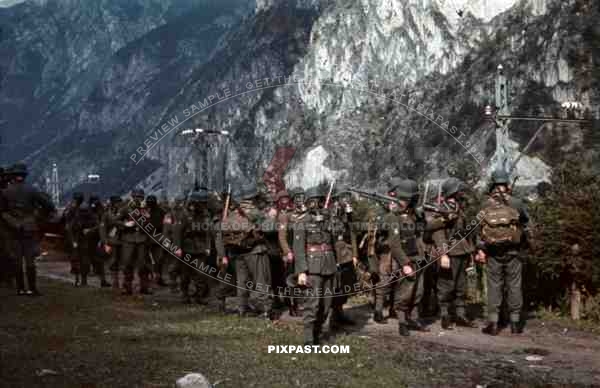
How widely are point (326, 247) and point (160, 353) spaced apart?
8.80 feet

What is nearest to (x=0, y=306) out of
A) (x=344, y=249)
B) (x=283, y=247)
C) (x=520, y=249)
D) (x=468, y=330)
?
(x=283, y=247)

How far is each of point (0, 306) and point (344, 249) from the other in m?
6.18

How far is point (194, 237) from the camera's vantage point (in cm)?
1427

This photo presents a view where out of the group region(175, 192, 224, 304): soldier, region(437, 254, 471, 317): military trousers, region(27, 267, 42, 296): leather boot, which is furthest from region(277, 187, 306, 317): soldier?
region(27, 267, 42, 296): leather boot

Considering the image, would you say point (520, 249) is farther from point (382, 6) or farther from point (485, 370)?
point (382, 6)

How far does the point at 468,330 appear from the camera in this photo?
11.3 m

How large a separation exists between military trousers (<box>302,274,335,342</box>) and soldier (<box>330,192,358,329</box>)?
1.21 meters

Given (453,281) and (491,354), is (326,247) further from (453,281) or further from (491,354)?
(453,281)

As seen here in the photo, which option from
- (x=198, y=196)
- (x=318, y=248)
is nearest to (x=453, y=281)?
(x=318, y=248)

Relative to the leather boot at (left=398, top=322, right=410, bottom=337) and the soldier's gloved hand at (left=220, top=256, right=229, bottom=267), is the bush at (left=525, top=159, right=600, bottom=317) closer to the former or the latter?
the leather boot at (left=398, top=322, right=410, bottom=337)

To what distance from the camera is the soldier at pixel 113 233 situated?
1608cm

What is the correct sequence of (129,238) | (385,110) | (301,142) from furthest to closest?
(385,110) < (301,142) < (129,238)

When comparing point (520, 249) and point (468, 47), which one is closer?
point (520, 249)

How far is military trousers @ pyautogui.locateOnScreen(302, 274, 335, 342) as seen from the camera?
32.0ft
